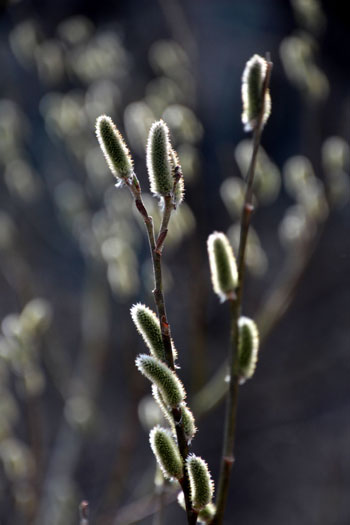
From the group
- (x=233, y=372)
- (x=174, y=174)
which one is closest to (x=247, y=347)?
(x=233, y=372)

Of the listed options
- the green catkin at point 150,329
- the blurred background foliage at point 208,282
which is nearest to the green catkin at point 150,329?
the green catkin at point 150,329

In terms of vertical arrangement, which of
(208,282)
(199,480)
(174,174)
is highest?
(174,174)

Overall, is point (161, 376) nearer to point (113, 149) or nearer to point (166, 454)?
point (166, 454)

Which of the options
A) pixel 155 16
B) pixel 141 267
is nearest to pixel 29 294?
pixel 141 267

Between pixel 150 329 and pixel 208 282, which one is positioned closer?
pixel 150 329

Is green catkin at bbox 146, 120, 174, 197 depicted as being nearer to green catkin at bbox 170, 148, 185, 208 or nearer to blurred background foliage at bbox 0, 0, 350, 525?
green catkin at bbox 170, 148, 185, 208

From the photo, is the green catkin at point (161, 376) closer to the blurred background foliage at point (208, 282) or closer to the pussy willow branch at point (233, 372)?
the pussy willow branch at point (233, 372)

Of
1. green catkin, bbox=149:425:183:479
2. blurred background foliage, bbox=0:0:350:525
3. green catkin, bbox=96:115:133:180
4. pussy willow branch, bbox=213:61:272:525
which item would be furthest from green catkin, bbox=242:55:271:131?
blurred background foliage, bbox=0:0:350:525
